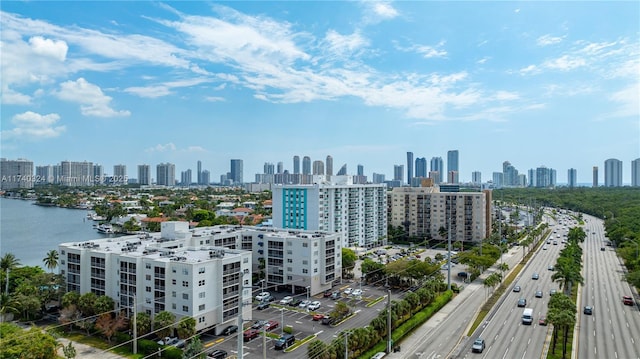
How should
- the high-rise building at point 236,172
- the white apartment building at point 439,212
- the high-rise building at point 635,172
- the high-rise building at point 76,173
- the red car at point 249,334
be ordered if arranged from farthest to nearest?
the high-rise building at point 236,172 → the high-rise building at point 76,173 → the high-rise building at point 635,172 → the white apartment building at point 439,212 → the red car at point 249,334

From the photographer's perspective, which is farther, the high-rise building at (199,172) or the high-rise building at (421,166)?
the high-rise building at (199,172)

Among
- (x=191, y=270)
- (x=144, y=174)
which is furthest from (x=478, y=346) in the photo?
Result: (x=144, y=174)

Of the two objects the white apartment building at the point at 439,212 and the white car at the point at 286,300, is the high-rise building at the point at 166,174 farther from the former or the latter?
the white car at the point at 286,300

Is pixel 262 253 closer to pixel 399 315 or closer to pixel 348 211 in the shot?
pixel 399 315

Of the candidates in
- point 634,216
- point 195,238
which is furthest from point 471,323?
point 634,216

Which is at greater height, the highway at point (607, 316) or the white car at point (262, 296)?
the white car at point (262, 296)

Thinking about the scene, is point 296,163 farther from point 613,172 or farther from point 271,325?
point 613,172

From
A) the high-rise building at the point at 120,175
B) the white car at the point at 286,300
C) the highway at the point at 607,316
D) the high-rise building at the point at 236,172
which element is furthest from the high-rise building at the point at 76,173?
the highway at the point at 607,316
